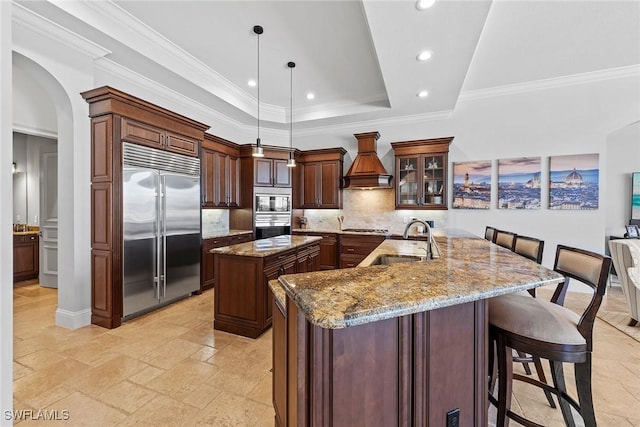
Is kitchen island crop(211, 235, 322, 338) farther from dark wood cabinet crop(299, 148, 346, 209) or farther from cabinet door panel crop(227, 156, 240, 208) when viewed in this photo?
dark wood cabinet crop(299, 148, 346, 209)

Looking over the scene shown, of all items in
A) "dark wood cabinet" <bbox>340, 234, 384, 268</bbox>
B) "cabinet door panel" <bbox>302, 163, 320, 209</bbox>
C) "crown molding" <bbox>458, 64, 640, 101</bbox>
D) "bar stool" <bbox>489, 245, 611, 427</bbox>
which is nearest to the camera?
"bar stool" <bbox>489, 245, 611, 427</bbox>

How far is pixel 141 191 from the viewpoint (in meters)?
3.27

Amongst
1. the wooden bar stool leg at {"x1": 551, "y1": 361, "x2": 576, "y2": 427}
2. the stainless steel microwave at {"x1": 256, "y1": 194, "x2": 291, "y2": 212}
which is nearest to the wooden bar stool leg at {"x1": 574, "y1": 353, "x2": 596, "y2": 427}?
the wooden bar stool leg at {"x1": 551, "y1": 361, "x2": 576, "y2": 427}

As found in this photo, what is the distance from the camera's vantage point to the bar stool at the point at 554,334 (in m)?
1.29

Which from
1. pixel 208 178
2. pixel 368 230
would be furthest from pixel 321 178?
pixel 208 178

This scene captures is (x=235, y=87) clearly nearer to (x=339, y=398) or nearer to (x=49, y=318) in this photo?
(x=49, y=318)

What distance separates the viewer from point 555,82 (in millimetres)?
4371

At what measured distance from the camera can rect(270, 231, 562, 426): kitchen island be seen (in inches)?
35.3

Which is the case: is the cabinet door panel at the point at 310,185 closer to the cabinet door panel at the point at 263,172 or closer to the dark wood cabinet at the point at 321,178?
the dark wood cabinet at the point at 321,178

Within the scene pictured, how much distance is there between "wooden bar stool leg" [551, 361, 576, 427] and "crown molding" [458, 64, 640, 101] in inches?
A: 182

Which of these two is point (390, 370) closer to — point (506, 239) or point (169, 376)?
point (169, 376)

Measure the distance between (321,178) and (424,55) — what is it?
3.13 metres

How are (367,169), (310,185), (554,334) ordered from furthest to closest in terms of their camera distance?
(310,185)
(367,169)
(554,334)
